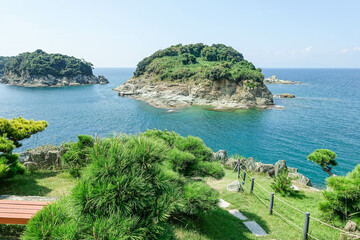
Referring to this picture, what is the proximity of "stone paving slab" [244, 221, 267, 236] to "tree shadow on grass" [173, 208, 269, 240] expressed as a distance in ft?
0.50

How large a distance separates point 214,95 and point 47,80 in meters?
79.2

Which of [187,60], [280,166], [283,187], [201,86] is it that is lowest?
[280,166]

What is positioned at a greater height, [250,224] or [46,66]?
[46,66]

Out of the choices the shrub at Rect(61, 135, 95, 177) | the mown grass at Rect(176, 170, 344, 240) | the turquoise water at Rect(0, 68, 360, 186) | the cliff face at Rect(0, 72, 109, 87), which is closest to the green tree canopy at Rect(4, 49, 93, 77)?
the cliff face at Rect(0, 72, 109, 87)

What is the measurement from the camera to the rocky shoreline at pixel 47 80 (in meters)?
95.3

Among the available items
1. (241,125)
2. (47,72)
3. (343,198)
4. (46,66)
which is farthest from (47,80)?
(343,198)

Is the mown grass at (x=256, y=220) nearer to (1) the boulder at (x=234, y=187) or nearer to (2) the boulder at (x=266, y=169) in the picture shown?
(1) the boulder at (x=234, y=187)

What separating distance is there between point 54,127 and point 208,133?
86.1ft

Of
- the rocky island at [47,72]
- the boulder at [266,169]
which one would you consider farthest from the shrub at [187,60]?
the boulder at [266,169]

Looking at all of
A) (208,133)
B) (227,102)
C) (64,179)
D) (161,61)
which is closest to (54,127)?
(208,133)

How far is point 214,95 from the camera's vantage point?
5453cm

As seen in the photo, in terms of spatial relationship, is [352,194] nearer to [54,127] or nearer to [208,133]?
[208,133]

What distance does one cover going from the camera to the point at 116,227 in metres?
3.14

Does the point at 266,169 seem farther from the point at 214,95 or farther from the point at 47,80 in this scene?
the point at 47,80
